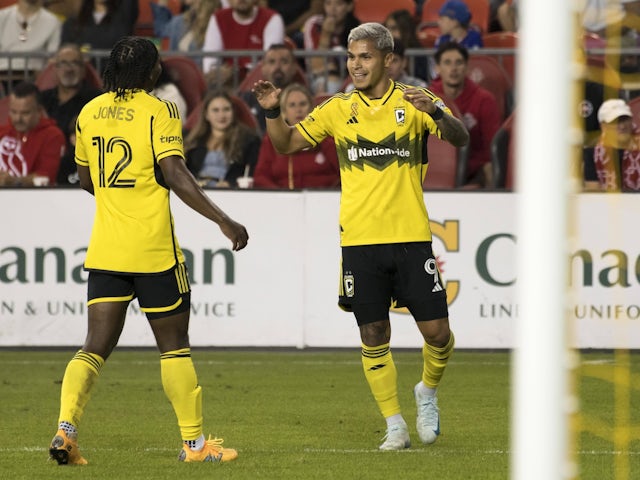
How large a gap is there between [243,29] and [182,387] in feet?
30.2

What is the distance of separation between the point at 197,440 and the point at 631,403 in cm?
347

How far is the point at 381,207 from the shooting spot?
7.49m

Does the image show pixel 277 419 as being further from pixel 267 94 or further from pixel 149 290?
pixel 267 94

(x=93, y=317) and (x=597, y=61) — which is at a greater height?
(x=597, y=61)

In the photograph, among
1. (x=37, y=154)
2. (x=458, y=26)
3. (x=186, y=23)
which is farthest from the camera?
(x=186, y=23)

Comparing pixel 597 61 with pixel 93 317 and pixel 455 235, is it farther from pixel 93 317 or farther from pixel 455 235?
pixel 93 317

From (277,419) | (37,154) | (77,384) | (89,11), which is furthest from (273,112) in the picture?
(89,11)

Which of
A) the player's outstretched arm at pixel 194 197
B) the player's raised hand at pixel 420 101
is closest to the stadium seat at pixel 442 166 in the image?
the player's raised hand at pixel 420 101

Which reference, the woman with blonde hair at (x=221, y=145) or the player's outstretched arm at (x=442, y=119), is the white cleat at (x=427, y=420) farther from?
the woman with blonde hair at (x=221, y=145)

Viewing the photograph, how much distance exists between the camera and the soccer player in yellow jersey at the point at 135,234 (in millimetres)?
6984

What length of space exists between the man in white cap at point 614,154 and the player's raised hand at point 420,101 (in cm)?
516

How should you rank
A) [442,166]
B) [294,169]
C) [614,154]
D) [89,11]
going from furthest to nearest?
1. [89,11]
2. [442,166]
3. [294,169]
4. [614,154]

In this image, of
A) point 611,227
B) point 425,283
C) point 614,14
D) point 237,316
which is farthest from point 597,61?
point 425,283

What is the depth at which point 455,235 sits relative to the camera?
12008 millimetres
